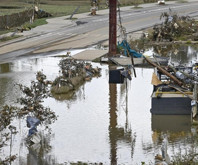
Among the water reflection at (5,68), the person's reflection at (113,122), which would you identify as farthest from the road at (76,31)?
the person's reflection at (113,122)

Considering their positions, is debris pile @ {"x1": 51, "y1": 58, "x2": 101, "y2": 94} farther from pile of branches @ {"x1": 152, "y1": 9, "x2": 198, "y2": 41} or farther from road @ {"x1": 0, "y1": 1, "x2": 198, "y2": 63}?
pile of branches @ {"x1": 152, "y1": 9, "x2": 198, "y2": 41}

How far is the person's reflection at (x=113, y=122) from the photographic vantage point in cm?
2299

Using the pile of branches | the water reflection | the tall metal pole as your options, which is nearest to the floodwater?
the water reflection

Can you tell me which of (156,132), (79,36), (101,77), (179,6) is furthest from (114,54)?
(179,6)

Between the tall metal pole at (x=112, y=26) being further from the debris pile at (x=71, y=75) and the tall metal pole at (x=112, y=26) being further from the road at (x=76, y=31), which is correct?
the road at (x=76, y=31)

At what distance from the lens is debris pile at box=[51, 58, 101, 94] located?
110ft

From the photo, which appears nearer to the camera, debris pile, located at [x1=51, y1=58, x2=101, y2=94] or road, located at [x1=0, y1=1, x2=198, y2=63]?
debris pile, located at [x1=51, y1=58, x2=101, y2=94]

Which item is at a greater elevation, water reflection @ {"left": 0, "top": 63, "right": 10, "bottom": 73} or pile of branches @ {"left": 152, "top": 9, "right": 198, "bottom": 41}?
pile of branches @ {"left": 152, "top": 9, "right": 198, "bottom": 41}

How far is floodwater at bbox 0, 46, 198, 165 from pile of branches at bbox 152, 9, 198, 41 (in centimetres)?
1510

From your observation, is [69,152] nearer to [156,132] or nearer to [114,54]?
[156,132]

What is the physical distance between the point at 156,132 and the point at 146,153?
3050 millimetres

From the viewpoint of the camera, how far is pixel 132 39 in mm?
50250

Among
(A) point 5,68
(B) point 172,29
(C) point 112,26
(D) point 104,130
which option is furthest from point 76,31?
(D) point 104,130

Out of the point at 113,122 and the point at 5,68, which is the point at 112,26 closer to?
the point at 5,68
